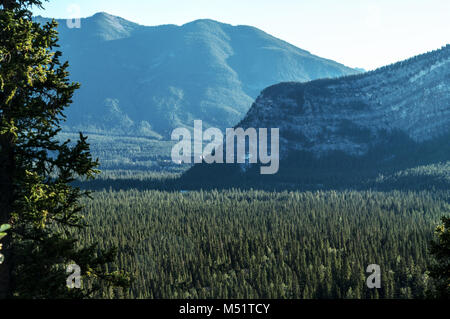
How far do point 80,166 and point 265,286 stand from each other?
10140 cm

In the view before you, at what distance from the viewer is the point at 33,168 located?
2303cm

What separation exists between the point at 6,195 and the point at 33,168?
6.18ft

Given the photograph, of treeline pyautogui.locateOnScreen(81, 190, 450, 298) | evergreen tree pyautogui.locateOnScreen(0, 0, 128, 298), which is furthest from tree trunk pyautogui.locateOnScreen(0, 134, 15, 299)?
treeline pyautogui.locateOnScreen(81, 190, 450, 298)

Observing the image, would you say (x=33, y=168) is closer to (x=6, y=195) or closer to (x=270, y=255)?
(x=6, y=195)

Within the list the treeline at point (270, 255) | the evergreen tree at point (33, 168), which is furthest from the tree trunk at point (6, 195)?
the treeline at point (270, 255)

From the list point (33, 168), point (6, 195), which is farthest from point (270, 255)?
point (6, 195)

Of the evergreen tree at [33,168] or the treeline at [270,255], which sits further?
the treeline at [270,255]

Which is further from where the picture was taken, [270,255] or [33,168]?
[270,255]

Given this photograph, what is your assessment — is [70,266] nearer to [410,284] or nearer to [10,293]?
[10,293]

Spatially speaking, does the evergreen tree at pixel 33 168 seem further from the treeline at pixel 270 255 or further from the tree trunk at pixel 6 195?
the treeline at pixel 270 255

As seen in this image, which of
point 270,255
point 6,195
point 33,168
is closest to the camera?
point 6,195

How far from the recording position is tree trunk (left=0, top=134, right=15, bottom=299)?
72.9 ft

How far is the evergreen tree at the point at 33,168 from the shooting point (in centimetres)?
2191

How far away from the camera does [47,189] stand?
21828 mm
